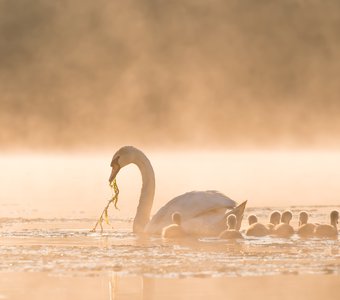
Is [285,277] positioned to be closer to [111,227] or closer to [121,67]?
[111,227]

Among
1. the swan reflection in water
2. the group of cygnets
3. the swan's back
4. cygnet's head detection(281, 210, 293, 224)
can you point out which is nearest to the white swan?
the swan's back

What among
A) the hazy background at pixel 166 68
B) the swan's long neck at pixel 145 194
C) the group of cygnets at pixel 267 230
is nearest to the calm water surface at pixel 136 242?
the group of cygnets at pixel 267 230

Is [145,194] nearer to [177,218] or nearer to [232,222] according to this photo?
[177,218]

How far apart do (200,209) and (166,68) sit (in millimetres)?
139415

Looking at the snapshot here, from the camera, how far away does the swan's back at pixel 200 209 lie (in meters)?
24.1

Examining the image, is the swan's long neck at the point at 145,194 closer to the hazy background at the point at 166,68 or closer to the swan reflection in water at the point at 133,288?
the swan reflection in water at the point at 133,288

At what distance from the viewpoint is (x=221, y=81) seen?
156375 mm

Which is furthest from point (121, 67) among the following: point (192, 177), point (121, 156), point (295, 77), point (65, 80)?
point (121, 156)

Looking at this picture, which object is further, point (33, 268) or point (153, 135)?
point (153, 135)

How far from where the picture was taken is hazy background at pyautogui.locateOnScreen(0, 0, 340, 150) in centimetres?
14500

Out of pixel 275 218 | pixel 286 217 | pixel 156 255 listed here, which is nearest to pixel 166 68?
pixel 275 218

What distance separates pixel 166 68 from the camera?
536 feet

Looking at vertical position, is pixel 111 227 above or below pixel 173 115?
below

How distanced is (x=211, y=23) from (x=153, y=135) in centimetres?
2999
